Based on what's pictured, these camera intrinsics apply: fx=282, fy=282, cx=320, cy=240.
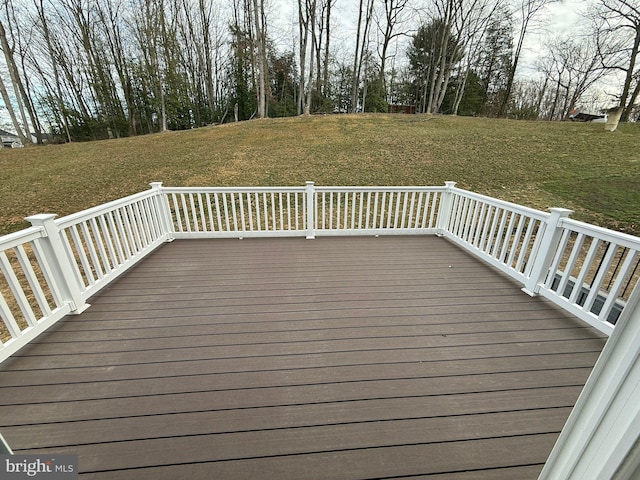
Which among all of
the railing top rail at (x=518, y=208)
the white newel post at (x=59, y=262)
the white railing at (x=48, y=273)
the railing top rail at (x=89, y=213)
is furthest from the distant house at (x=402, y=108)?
the white newel post at (x=59, y=262)

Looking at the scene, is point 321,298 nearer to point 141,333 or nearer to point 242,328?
point 242,328

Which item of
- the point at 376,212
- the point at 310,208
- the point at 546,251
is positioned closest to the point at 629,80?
the point at 376,212

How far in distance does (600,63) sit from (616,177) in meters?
12.8

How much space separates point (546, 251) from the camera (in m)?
2.50

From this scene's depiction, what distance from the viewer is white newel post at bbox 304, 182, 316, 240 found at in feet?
13.2

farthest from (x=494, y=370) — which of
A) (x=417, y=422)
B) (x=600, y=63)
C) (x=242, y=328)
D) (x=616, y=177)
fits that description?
(x=600, y=63)

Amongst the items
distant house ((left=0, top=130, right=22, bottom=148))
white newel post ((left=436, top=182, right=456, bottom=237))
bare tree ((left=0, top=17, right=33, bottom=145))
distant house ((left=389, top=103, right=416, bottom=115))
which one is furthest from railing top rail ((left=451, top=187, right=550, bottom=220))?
distant house ((left=0, top=130, right=22, bottom=148))

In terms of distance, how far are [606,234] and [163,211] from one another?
187 inches

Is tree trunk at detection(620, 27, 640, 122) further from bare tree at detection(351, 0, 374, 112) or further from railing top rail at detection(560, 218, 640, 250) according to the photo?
railing top rail at detection(560, 218, 640, 250)

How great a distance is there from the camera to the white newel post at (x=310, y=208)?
403 cm

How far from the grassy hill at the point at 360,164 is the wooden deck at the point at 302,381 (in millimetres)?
5808

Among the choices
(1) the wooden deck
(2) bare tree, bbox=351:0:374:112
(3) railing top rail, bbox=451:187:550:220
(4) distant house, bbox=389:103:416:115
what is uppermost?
(2) bare tree, bbox=351:0:374:112

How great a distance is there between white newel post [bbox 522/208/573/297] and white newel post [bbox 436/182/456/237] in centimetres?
163

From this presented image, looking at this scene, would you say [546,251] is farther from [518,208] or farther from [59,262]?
[59,262]
